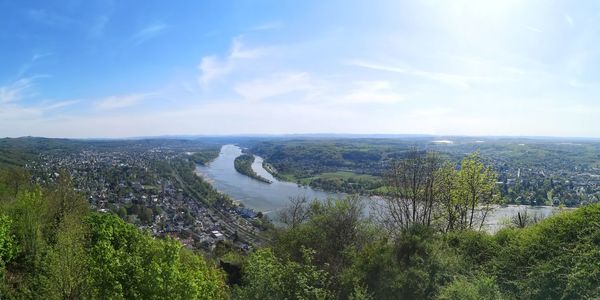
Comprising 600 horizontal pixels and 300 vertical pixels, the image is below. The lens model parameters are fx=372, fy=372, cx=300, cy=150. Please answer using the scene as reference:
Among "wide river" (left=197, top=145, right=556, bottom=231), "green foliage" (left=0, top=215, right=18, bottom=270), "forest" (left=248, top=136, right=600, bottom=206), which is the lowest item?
"wide river" (left=197, top=145, right=556, bottom=231)

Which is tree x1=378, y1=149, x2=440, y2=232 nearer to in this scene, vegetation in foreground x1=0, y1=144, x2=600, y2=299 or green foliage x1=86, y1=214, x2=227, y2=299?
vegetation in foreground x1=0, y1=144, x2=600, y2=299

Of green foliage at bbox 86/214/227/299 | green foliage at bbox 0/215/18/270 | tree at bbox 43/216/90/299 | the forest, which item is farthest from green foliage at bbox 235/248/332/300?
the forest

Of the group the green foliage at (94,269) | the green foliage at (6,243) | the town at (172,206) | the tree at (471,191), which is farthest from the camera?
the town at (172,206)

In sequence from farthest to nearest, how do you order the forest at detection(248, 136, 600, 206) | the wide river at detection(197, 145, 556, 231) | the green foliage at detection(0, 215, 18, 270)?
the wide river at detection(197, 145, 556, 231)
the forest at detection(248, 136, 600, 206)
the green foliage at detection(0, 215, 18, 270)

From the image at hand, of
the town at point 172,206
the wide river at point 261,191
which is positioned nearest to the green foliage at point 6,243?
the town at point 172,206

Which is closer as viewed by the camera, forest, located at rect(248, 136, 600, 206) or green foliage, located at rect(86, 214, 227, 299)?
green foliage, located at rect(86, 214, 227, 299)

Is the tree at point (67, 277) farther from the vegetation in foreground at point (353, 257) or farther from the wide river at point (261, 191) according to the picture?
the wide river at point (261, 191)

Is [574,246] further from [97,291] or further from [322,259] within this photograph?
[97,291]

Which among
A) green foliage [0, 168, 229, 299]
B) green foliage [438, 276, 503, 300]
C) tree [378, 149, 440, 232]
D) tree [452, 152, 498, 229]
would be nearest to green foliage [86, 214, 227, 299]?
green foliage [0, 168, 229, 299]

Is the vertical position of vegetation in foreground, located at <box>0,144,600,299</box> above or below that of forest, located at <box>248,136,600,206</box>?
above

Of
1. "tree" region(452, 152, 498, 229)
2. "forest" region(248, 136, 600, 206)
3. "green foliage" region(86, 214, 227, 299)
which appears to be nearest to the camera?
"green foliage" region(86, 214, 227, 299)

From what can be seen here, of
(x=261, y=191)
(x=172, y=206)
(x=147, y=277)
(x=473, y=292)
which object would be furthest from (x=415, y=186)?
(x=261, y=191)
